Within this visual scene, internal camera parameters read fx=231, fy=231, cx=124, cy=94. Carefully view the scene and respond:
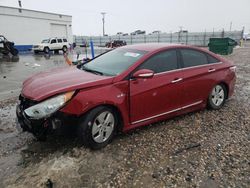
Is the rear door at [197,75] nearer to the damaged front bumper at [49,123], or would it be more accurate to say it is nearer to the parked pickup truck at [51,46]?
the damaged front bumper at [49,123]

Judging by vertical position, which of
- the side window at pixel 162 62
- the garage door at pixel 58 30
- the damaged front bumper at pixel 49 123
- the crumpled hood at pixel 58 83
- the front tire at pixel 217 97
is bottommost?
the front tire at pixel 217 97

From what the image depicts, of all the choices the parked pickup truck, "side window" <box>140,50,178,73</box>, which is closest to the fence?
the parked pickup truck

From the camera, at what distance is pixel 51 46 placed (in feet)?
83.5

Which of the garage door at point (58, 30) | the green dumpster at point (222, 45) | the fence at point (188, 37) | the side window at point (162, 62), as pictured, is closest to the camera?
the side window at point (162, 62)

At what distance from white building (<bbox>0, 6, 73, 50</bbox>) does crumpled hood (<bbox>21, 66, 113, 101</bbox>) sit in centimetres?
2717

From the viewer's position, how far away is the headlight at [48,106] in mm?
2971

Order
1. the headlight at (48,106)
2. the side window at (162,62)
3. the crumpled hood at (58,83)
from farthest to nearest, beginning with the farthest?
the side window at (162,62), the crumpled hood at (58,83), the headlight at (48,106)

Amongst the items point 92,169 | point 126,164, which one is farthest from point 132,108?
point 92,169

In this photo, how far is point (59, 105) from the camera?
299cm

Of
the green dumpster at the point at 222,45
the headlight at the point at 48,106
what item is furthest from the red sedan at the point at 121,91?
the green dumpster at the point at 222,45

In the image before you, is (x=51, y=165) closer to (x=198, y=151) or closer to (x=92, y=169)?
(x=92, y=169)

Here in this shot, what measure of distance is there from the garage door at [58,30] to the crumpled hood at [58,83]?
107ft

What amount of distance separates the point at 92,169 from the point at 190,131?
194 centimetres

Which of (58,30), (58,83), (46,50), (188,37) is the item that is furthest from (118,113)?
(188,37)
